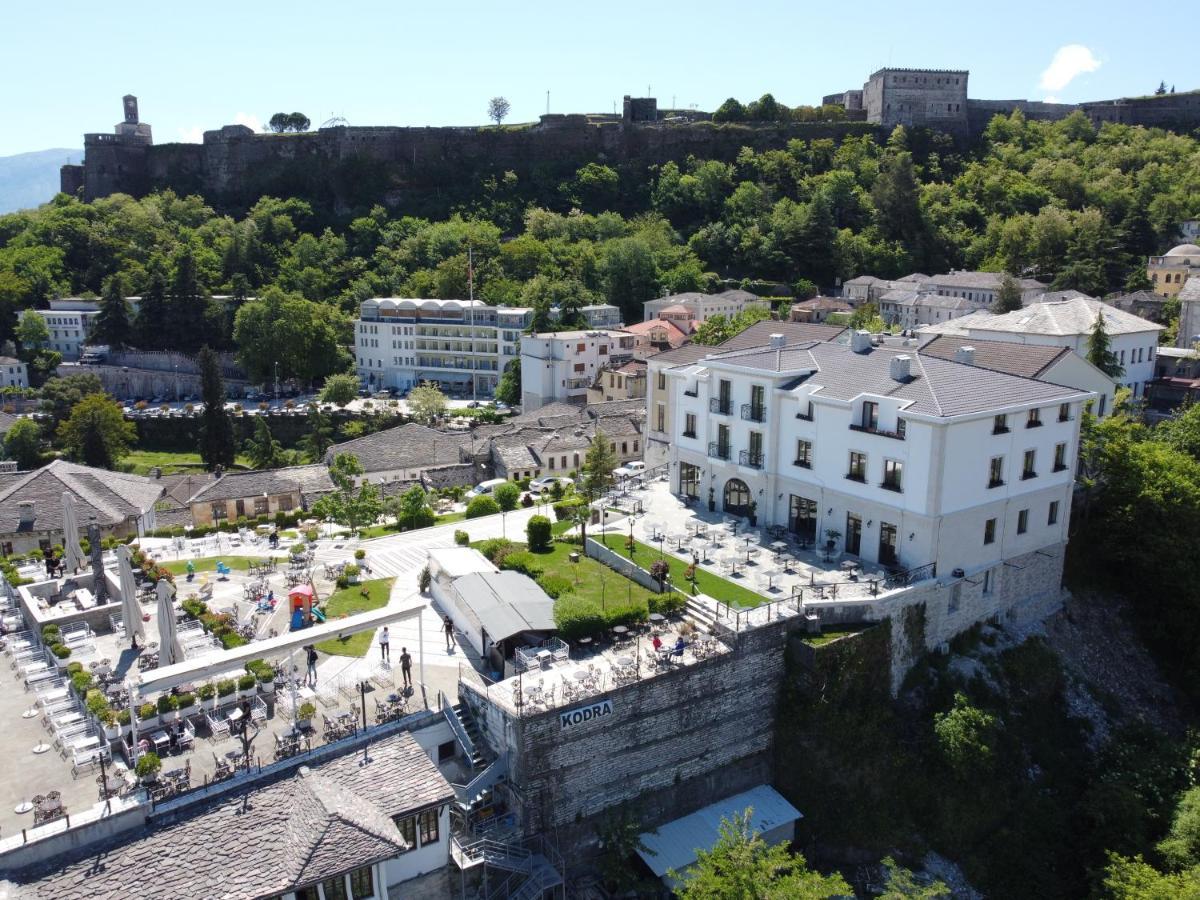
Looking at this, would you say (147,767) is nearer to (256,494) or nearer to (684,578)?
(684,578)

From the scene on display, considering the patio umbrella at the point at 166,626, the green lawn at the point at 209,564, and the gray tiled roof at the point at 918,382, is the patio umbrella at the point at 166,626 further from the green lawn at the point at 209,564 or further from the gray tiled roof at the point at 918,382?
the gray tiled roof at the point at 918,382

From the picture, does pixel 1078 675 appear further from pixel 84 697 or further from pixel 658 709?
pixel 84 697

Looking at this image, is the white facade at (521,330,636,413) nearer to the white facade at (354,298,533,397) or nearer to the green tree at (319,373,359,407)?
the white facade at (354,298,533,397)

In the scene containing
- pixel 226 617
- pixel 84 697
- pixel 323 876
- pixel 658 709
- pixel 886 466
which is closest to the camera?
pixel 323 876

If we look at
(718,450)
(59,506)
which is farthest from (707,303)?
(59,506)

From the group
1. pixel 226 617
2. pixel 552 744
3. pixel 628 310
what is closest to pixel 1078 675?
pixel 552 744
